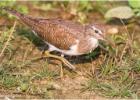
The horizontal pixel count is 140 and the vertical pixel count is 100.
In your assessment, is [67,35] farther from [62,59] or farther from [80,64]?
[80,64]

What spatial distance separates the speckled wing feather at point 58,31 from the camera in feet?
22.7

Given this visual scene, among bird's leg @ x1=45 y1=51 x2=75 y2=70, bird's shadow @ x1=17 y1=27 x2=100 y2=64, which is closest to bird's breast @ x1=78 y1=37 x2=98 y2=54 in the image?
bird's leg @ x1=45 y1=51 x2=75 y2=70

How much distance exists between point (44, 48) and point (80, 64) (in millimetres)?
694

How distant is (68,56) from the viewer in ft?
24.6

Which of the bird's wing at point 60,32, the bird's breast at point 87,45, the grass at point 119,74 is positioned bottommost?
the grass at point 119,74

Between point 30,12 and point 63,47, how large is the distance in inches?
79.4

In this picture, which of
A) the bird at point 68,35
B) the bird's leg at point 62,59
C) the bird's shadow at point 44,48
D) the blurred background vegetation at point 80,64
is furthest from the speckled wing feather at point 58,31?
the bird's shadow at point 44,48

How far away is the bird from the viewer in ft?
22.7

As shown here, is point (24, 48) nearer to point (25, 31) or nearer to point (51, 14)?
point (25, 31)

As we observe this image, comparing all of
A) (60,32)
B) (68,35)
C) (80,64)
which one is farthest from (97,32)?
(80,64)

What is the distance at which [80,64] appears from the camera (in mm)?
7328

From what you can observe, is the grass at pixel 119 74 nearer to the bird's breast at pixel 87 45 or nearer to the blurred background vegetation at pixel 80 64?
the blurred background vegetation at pixel 80 64

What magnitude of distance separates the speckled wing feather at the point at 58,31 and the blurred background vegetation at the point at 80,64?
1.28 ft

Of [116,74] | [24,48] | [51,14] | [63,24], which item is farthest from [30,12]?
[116,74]
